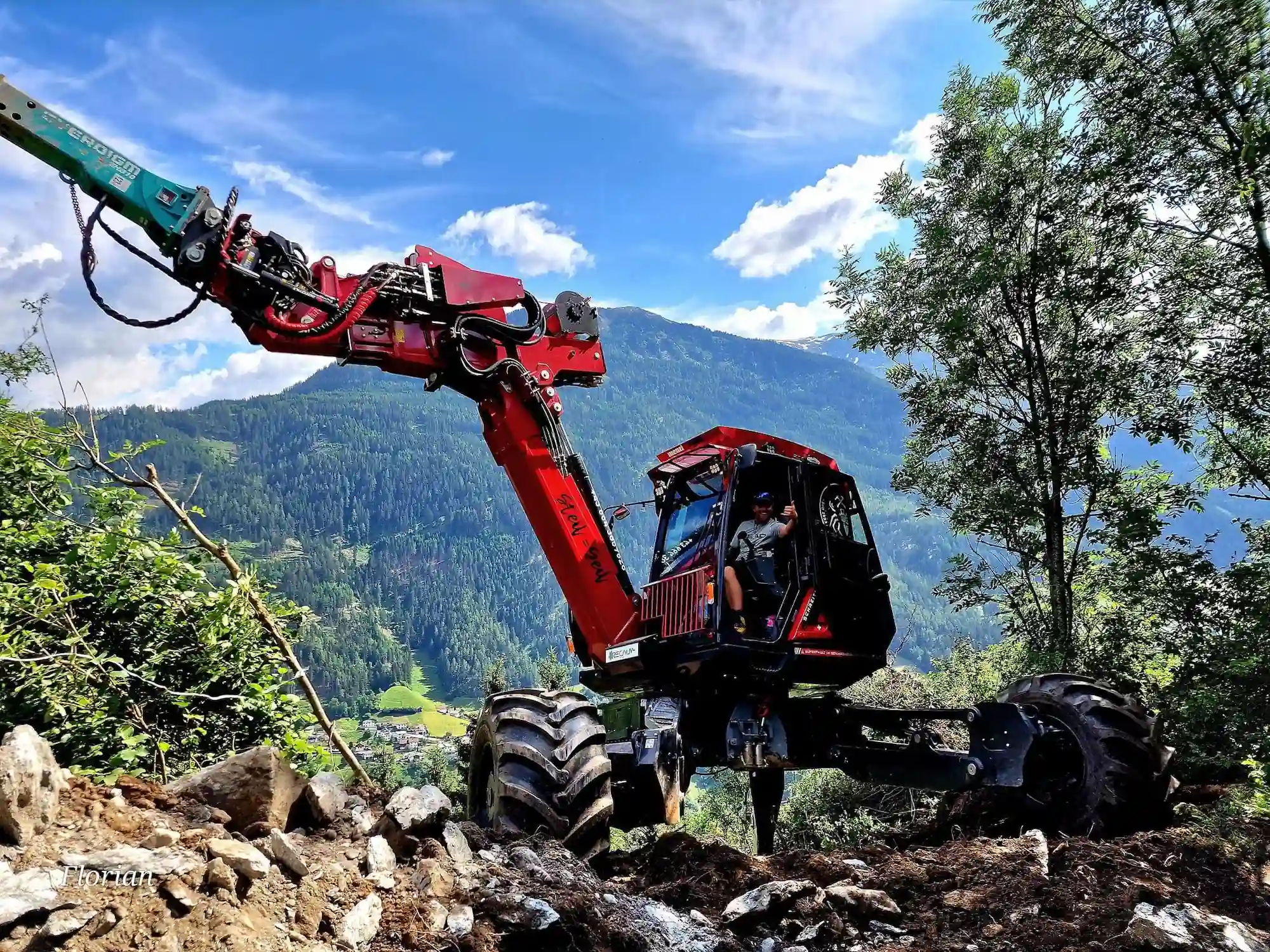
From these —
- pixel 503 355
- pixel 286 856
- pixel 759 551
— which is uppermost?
pixel 503 355

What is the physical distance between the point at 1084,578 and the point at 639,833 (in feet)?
51.1

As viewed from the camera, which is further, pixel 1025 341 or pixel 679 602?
pixel 1025 341

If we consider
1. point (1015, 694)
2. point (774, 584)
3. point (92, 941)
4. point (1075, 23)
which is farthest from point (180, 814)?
point (1075, 23)

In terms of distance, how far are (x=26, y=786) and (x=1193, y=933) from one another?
4808 mm

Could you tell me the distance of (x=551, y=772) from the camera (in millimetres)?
5574

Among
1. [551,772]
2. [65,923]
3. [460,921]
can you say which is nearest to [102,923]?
[65,923]

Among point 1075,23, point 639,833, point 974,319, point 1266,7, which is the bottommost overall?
point 639,833

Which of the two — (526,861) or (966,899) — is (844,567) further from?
(526,861)

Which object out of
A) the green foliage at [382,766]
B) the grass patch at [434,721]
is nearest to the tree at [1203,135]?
the green foliage at [382,766]

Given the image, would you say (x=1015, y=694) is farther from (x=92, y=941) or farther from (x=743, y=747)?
(x=92, y=941)

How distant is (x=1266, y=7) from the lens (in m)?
7.80

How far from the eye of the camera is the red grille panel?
679cm

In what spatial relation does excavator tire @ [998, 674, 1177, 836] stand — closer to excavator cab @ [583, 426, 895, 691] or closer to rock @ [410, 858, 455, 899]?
excavator cab @ [583, 426, 895, 691]

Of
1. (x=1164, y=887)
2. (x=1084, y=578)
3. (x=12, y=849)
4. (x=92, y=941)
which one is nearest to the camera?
(x=92, y=941)
